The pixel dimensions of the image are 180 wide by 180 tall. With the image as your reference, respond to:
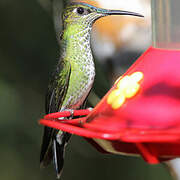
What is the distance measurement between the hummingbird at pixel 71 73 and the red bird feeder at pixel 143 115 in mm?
957

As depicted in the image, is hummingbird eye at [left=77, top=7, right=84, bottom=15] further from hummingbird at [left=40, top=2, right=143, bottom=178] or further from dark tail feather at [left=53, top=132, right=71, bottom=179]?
dark tail feather at [left=53, top=132, right=71, bottom=179]

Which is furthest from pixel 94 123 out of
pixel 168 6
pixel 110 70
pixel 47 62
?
pixel 47 62

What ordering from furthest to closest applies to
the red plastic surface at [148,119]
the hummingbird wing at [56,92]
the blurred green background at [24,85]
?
the blurred green background at [24,85] < the hummingbird wing at [56,92] < the red plastic surface at [148,119]

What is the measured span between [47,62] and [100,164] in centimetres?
185

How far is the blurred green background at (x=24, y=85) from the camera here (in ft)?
19.9

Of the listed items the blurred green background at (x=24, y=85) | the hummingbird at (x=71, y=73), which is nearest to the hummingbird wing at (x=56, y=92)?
the hummingbird at (x=71, y=73)

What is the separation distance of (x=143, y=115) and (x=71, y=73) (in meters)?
1.53

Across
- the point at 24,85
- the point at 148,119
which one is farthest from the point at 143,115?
the point at 24,85

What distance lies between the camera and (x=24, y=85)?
20.3 ft

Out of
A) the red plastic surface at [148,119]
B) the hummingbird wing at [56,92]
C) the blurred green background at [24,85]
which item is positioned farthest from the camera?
the blurred green background at [24,85]

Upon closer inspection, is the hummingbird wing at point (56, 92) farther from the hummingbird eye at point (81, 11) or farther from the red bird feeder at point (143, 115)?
the red bird feeder at point (143, 115)

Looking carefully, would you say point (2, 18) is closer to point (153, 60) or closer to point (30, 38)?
point (30, 38)

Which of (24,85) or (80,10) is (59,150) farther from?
(24,85)

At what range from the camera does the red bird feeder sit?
89.0 inches
